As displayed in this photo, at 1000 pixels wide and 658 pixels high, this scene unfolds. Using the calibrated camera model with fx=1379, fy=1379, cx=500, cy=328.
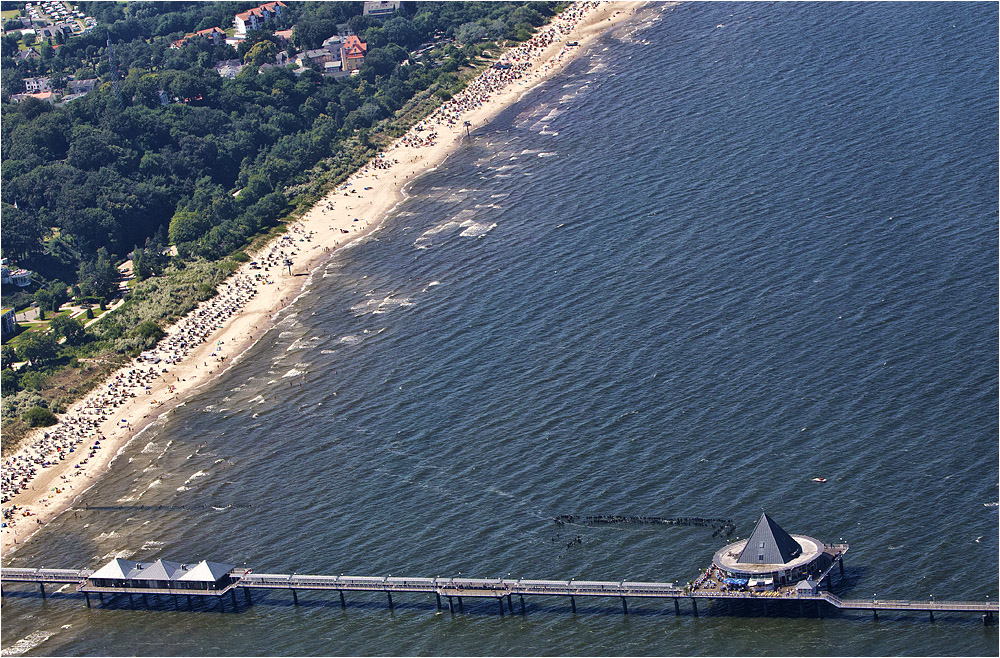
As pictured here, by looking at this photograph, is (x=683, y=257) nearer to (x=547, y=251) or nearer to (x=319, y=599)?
(x=547, y=251)

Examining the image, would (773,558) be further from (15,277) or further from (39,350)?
(15,277)

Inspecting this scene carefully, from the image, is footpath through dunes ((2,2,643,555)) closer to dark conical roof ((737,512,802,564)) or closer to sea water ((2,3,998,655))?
sea water ((2,3,998,655))

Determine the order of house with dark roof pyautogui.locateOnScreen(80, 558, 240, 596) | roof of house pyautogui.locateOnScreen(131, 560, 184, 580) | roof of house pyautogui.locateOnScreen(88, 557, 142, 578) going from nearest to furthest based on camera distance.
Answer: house with dark roof pyautogui.locateOnScreen(80, 558, 240, 596) < roof of house pyautogui.locateOnScreen(131, 560, 184, 580) < roof of house pyautogui.locateOnScreen(88, 557, 142, 578)

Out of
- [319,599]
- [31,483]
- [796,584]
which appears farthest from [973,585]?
[31,483]

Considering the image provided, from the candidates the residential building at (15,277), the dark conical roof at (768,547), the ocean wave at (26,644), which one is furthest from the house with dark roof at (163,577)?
the residential building at (15,277)

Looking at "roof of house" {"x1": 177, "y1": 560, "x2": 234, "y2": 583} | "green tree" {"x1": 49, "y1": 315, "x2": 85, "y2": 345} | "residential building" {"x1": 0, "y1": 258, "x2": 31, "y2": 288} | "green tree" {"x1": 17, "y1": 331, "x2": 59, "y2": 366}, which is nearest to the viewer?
"roof of house" {"x1": 177, "y1": 560, "x2": 234, "y2": 583}

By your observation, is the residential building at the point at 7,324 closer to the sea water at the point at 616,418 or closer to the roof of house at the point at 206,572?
the sea water at the point at 616,418

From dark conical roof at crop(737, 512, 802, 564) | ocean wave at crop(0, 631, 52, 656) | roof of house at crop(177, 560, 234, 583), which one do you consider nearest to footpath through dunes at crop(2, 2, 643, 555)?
ocean wave at crop(0, 631, 52, 656)
